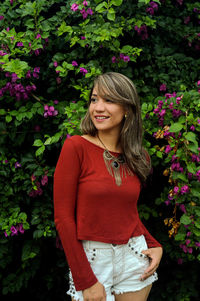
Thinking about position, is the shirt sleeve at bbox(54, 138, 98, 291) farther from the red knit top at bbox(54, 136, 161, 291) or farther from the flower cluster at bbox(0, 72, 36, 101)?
the flower cluster at bbox(0, 72, 36, 101)

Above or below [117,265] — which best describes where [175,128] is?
above

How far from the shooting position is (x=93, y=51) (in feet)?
7.86

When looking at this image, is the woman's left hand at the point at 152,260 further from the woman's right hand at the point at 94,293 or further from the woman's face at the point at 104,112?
the woman's face at the point at 104,112

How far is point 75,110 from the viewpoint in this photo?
2.18 meters

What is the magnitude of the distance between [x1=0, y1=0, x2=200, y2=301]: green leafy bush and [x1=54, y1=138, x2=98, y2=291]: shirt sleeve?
571mm

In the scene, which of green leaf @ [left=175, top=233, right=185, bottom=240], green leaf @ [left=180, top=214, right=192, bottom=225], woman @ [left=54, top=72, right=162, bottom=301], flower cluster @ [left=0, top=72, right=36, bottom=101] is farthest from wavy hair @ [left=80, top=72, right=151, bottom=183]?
flower cluster @ [left=0, top=72, right=36, bottom=101]

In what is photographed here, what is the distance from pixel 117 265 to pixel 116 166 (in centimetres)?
47

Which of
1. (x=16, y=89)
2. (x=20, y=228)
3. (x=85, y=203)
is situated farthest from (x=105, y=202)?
(x=16, y=89)

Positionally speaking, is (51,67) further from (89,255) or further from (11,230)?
(89,255)

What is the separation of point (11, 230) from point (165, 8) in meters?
2.21

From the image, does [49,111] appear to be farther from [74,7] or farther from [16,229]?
[16,229]

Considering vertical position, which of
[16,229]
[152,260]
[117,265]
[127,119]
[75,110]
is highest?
[127,119]

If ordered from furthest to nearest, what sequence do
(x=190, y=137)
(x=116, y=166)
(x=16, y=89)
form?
(x=16, y=89) < (x=190, y=137) < (x=116, y=166)

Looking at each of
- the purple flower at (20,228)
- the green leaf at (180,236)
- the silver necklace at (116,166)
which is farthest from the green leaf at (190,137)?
the purple flower at (20,228)
